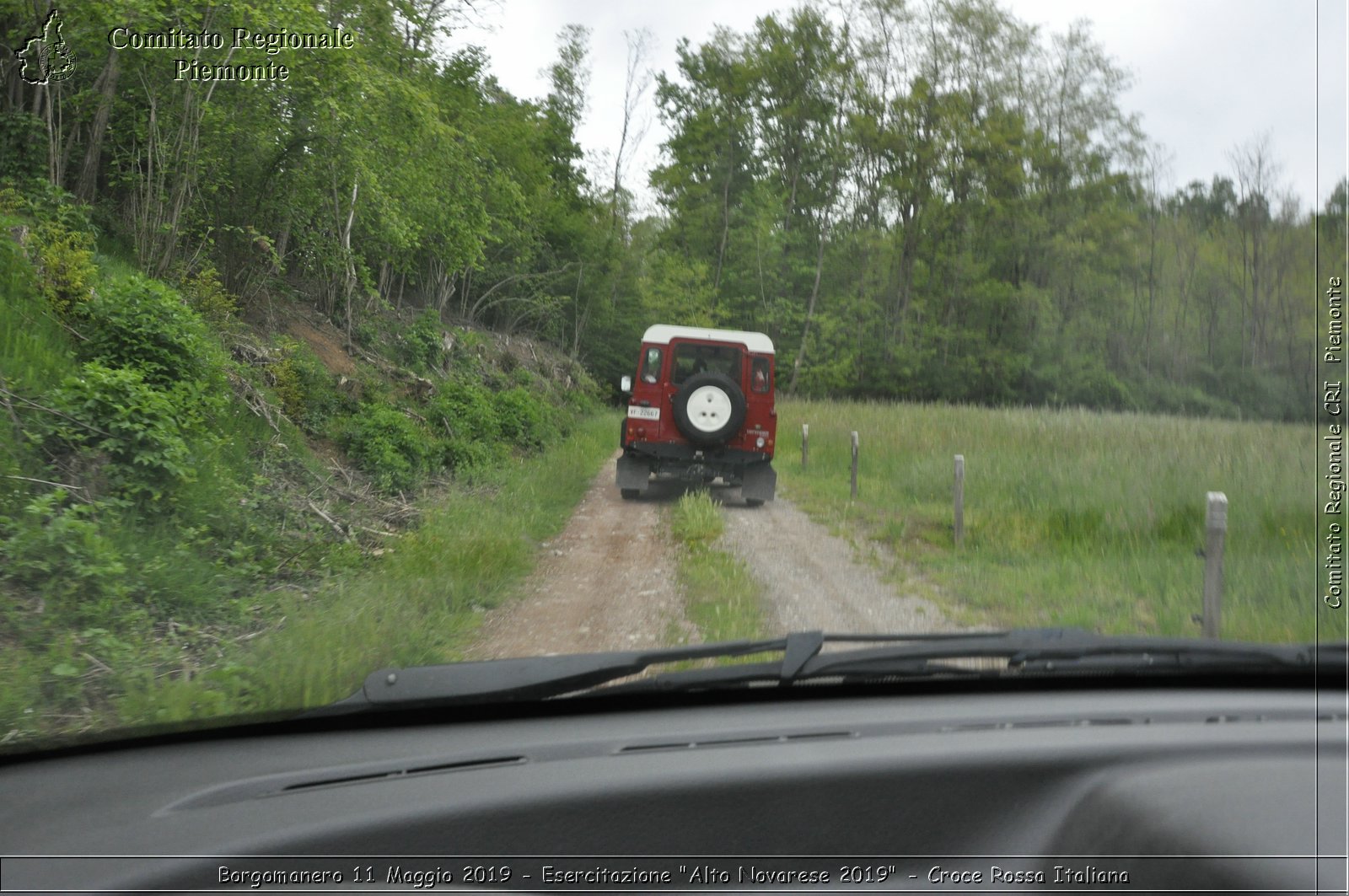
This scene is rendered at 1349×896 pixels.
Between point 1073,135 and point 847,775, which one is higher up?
point 1073,135

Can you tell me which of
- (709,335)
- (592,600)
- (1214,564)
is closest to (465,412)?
(709,335)

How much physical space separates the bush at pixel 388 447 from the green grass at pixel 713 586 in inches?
103

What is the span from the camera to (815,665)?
216 cm

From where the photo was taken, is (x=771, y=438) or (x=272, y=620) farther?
(x=771, y=438)

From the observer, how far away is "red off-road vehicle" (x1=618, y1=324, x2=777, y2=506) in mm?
9459

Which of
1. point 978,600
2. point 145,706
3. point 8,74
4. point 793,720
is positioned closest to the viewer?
point 793,720

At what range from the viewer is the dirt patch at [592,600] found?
4098mm

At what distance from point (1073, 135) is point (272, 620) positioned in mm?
5433

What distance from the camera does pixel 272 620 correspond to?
418 centimetres

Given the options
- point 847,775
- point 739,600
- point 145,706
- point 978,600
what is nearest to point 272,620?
point 145,706

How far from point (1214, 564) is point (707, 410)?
244 inches

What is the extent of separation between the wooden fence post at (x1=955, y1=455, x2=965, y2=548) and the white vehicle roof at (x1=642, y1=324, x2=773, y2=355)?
1.87m

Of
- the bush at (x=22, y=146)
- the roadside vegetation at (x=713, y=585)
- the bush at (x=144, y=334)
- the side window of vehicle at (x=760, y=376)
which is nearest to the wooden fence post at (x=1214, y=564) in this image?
the roadside vegetation at (x=713, y=585)

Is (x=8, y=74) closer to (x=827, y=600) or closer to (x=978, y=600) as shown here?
(x=827, y=600)
